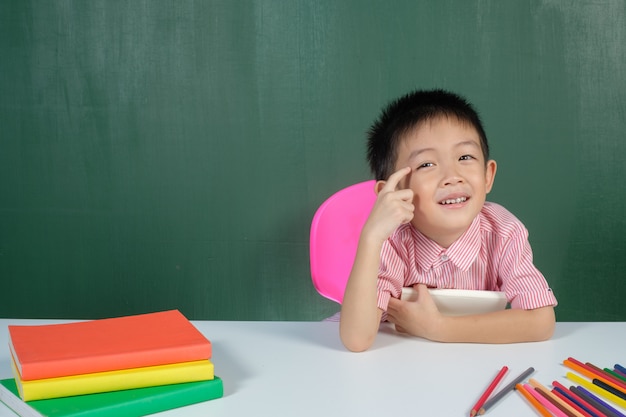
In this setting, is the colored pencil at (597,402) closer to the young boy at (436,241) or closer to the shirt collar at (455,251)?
the young boy at (436,241)

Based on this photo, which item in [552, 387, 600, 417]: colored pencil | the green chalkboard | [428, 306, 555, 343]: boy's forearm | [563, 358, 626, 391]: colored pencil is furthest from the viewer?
the green chalkboard

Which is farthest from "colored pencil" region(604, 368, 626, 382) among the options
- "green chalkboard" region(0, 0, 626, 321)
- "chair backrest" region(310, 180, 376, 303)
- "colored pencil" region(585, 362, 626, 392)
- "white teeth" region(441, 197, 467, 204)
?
"green chalkboard" region(0, 0, 626, 321)

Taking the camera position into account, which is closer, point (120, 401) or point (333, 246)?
point (120, 401)

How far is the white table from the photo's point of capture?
94 centimetres

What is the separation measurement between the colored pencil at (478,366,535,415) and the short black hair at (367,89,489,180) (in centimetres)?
61

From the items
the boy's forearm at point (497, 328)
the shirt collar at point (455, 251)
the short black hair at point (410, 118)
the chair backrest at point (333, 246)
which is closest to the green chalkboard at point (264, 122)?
the chair backrest at point (333, 246)

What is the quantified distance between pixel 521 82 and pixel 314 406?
6.24 feet

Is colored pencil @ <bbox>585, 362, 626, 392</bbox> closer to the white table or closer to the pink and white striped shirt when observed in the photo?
the white table

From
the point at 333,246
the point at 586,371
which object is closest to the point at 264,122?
the point at 333,246

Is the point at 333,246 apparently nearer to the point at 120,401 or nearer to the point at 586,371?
the point at 586,371

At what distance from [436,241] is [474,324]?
0.29 meters

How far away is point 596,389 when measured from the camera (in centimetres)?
99

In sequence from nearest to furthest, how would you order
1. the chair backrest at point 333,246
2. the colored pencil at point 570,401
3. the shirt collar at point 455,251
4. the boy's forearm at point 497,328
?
the colored pencil at point 570,401 < the boy's forearm at point 497,328 < the shirt collar at point 455,251 < the chair backrest at point 333,246

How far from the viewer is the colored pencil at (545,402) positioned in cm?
89
